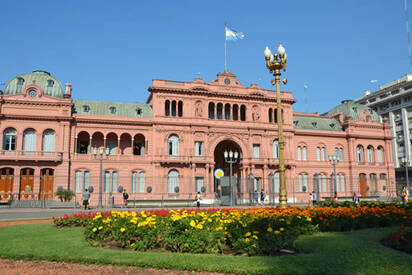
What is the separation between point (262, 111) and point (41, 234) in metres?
37.3

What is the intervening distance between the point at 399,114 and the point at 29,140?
74.8 meters

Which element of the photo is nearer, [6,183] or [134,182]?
[6,183]

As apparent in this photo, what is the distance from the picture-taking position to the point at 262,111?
46438mm

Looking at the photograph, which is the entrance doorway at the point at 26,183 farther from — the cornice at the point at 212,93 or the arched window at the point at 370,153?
the arched window at the point at 370,153

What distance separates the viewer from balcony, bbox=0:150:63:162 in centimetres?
3619

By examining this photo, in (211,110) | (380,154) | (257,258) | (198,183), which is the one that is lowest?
(257,258)

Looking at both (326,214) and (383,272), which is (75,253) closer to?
(383,272)

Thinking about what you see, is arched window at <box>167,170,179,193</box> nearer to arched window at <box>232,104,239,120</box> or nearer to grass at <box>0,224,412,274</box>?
arched window at <box>232,104,239,120</box>

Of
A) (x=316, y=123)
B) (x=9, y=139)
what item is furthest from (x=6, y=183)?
(x=316, y=123)

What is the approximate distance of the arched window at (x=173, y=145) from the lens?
139ft

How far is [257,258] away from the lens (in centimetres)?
898

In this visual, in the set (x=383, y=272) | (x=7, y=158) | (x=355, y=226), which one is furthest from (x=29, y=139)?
(x=383, y=272)

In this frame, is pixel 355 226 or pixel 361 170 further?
pixel 361 170

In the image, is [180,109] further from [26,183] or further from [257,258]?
[257,258]
